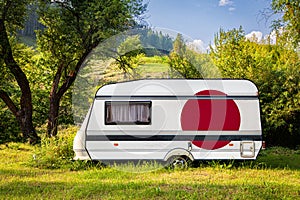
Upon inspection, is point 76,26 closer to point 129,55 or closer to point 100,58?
point 100,58

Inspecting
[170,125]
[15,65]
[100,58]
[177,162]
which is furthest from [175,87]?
[15,65]

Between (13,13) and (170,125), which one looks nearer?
(170,125)

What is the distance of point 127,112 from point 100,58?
5.60 metres

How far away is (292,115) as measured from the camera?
13422 millimetres

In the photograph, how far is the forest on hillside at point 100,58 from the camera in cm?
1197

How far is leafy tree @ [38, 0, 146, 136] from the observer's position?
38.3 ft

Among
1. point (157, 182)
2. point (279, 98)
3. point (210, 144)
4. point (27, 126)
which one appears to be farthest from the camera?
A: point (279, 98)

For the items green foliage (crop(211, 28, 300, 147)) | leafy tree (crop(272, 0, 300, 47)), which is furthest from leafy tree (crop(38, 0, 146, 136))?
green foliage (crop(211, 28, 300, 147))

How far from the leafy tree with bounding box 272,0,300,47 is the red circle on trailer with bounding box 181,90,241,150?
229cm

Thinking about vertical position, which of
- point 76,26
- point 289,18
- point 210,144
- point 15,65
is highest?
point 76,26

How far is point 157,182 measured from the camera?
6.70 metres

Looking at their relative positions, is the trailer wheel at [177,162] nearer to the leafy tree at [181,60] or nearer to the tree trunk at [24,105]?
the leafy tree at [181,60]

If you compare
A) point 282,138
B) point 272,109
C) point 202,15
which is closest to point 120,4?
point 202,15

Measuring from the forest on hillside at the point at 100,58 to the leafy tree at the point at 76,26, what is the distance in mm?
30
